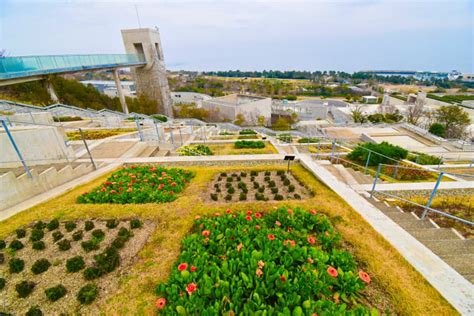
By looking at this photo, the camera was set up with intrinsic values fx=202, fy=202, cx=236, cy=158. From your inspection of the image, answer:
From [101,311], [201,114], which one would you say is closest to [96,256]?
[101,311]

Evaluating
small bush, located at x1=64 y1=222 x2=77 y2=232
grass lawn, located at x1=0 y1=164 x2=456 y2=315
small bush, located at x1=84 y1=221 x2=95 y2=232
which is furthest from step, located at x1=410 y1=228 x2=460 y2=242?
small bush, located at x1=64 y1=222 x2=77 y2=232

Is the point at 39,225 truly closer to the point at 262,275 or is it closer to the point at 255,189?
the point at 262,275

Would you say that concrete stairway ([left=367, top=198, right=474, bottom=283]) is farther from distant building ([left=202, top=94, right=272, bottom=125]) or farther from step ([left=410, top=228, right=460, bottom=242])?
distant building ([left=202, top=94, right=272, bottom=125])

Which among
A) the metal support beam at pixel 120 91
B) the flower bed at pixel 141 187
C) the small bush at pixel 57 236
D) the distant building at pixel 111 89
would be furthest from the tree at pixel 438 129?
the distant building at pixel 111 89

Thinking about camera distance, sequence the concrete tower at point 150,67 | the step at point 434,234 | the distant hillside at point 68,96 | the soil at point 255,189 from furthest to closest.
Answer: the concrete tower at point 150,67, the distant hillside at point 68,96, the soil at point 255,189, the step at point 434,234

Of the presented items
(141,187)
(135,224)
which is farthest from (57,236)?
(141,187)

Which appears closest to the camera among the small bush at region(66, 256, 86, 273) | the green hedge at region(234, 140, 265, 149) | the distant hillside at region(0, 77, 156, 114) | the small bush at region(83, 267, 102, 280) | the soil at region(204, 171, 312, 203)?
the small bush at region(83, 267, 102, 280)

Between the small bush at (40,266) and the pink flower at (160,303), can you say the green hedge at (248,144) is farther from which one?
the pink flower at (160,303)
